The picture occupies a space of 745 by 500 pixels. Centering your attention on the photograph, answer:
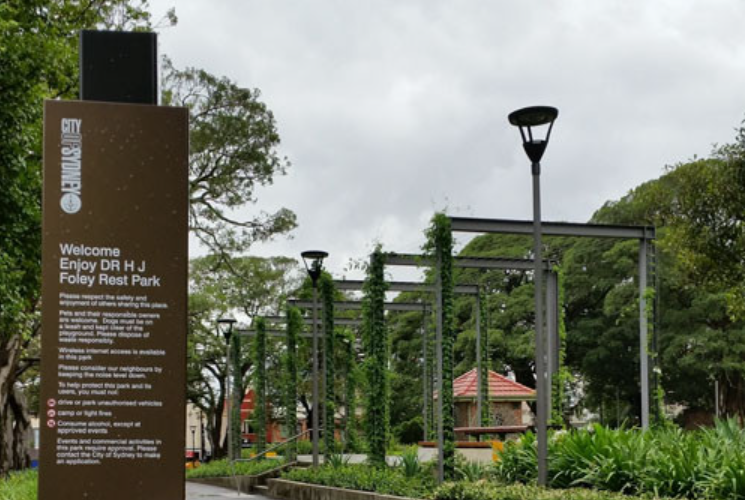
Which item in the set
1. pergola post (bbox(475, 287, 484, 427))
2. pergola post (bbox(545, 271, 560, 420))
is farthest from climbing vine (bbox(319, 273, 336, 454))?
pergola post (bbox(545, 271, 560, 420))

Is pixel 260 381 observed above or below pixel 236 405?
above

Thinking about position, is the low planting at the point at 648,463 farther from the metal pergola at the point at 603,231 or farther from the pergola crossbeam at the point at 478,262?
the pergola crossbeam at the point at 478,262

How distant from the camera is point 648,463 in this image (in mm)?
11180

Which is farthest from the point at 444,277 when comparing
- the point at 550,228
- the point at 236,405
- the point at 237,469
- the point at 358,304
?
the point at 236,405

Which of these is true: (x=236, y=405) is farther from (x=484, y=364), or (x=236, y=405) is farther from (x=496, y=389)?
(x=484, y=364)

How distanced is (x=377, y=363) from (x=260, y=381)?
11215mm

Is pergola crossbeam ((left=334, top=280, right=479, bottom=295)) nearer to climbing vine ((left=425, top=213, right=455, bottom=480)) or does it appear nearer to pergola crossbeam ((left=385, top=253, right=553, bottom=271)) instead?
pergola crossbeam ((left=385, top=253, right=553, bottom=271))

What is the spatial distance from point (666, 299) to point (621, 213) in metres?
3.38

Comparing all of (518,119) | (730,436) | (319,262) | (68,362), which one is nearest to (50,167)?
(68,362)

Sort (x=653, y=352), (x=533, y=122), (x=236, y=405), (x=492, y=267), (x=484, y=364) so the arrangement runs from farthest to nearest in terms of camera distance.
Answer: (x=236, y=405) → (x=484, y=364) → (x=492, y=267) → (x=653, y=352) → (x=533, y=122)

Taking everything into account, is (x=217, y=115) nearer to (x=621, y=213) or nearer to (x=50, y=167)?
(x=621, y=213)

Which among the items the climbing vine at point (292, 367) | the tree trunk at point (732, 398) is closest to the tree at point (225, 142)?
the climbing vine at point (292, 367)

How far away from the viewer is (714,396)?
117 feet

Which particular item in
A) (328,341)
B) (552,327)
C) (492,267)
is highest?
(492,267)
